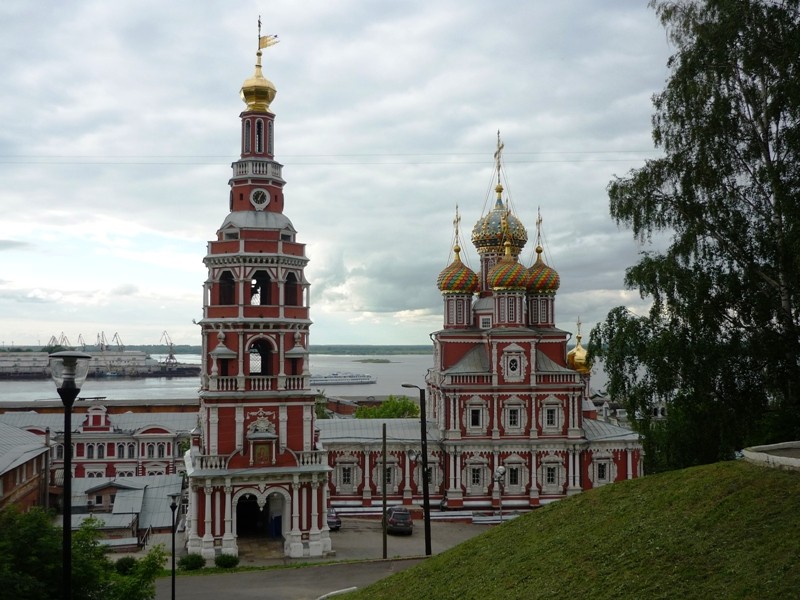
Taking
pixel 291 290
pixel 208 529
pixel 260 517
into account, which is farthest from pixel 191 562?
pixel 291 290

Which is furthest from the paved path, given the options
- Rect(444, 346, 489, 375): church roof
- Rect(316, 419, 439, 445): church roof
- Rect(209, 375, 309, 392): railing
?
Rect(444, 346, 489, 375): church roof

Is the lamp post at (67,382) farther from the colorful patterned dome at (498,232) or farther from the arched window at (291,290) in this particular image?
the colorful patterned dome at (498,232)

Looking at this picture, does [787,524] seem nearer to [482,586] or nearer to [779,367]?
[482,586]

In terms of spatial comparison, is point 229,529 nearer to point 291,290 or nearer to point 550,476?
point 291,290

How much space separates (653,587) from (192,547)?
17.8m

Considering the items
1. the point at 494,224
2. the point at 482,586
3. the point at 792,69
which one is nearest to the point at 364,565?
the point at 482,586

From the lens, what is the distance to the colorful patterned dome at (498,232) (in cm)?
3622

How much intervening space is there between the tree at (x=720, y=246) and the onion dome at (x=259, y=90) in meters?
14.2

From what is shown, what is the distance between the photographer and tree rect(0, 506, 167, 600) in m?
11.2

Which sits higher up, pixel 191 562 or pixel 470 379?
pixel 470 379

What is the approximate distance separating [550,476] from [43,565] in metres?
24.0

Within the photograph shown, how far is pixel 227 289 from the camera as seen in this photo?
26391 mm

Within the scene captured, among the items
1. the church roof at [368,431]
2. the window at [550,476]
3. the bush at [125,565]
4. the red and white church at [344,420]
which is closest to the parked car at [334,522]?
the red and white church at [344,420]

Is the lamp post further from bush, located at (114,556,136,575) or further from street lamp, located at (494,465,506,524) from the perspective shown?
street lamp, located at (494,465,506,524)
